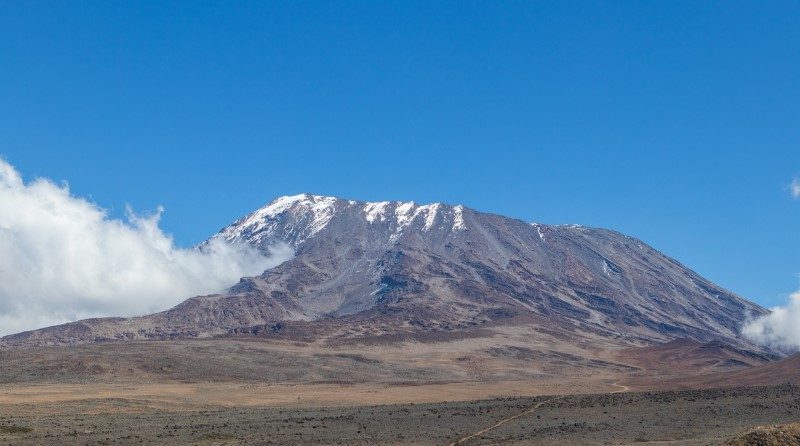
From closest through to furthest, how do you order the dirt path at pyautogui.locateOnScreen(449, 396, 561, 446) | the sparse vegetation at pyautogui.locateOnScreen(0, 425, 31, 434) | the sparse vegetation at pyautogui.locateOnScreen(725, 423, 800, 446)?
the sparse vegetation at pyautogui.locateOnScreen(725, 423, 800, 446), the dirt path at pyautogui.locateOnScreen(449, 396, 561, 446), the sparse vegetation at pyautogui.locateOnScreen(0, 425, 31, 434)

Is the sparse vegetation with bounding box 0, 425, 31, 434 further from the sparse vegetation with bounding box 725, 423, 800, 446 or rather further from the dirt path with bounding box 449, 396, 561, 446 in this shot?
the sparse vegetation with bounding box 725, 423, 800, 446

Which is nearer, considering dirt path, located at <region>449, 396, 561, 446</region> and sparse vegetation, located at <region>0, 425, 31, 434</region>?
dirt path, located at <region>449, 396, 561, 446</region>

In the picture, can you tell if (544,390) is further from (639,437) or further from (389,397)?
(639,437)

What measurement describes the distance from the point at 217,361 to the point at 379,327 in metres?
72.8

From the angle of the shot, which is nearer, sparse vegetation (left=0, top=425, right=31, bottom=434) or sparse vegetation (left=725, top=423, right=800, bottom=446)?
sparse vegetation (left=725, top=423, right=800, bottom=446)

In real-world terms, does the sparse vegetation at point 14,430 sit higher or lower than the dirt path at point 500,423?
higher

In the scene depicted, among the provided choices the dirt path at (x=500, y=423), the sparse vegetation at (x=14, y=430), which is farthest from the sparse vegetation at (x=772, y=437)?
the sparse vegetation at (x=14, y=430)

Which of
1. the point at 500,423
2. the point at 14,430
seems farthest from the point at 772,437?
the point at 14,430

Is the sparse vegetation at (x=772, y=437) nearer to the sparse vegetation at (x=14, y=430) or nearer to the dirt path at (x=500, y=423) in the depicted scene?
the dirt path at (x=500, y=423)

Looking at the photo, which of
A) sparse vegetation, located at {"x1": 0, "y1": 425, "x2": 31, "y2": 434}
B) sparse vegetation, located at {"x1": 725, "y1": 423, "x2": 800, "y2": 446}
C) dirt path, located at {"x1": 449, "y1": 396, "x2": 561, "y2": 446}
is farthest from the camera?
sparse vegetation, located at {"x1": 0, "y1": 425, "x2": 31, "y2": 434}

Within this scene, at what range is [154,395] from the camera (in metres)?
84.9

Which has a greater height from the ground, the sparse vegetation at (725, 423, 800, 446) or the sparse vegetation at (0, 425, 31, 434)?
the sparse vegetation at (0, 425, 31, 434)

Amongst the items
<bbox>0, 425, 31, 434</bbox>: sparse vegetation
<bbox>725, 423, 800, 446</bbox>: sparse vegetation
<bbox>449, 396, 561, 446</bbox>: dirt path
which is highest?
<bbox>0, 425, 31, 434</bbox>: sparse vegetation

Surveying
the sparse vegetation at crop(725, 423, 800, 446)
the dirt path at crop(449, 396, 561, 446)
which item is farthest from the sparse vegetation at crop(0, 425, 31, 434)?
the sparse vegetation at crop(725, 423, 800, 446)
